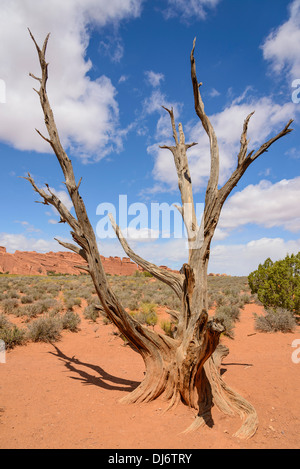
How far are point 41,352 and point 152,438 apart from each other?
5.36 meters

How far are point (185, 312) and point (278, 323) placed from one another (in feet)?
25.0

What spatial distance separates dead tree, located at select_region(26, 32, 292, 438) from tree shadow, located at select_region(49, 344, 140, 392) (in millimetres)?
1023

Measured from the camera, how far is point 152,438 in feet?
10.7

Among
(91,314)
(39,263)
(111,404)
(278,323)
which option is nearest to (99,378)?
(111,404)

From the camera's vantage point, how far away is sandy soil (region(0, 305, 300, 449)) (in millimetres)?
3248


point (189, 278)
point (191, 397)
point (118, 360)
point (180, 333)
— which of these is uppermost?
point (189, 278)

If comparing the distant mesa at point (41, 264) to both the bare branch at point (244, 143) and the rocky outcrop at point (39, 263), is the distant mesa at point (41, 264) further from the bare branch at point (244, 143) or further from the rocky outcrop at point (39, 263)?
the bare branch at point (244, 143)

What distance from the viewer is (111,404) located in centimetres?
427

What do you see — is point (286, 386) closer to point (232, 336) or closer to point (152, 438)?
point (152, 438)

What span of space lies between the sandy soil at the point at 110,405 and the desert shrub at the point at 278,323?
2433mm

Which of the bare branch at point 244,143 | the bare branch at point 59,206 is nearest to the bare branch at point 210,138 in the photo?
the bare branch at point 244,143

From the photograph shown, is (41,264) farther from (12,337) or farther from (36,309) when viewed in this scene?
(12,337)

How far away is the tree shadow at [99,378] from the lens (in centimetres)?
526
